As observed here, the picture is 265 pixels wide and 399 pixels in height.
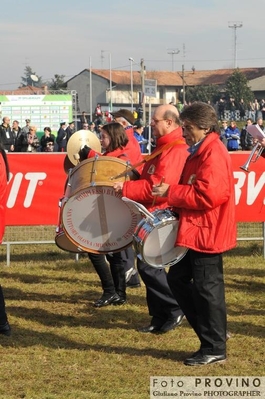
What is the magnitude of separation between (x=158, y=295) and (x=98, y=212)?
1.03 m

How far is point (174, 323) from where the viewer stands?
8.10 meters

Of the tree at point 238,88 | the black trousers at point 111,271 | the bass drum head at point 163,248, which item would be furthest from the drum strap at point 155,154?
the tree at point 238,88

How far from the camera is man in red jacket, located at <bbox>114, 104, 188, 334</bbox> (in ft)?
24.0

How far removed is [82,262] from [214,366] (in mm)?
5452

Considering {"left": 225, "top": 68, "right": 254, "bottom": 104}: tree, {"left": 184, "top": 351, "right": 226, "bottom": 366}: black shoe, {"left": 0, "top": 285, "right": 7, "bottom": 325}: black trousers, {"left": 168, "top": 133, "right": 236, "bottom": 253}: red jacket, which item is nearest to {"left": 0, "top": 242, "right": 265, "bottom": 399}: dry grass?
{"left": 184, "top": 351, "right": 226, "bottom": 366}: black shoe

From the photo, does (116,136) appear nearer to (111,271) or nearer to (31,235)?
(111,271)

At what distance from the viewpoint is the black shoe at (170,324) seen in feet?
26.4

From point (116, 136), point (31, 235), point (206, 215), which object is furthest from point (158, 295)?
point (31, 235)

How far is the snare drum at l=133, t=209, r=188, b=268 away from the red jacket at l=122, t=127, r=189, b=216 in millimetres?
547

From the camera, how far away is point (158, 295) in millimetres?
7984

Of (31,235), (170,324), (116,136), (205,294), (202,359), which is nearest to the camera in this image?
(205,294)

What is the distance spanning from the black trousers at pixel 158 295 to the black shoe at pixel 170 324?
3 cm

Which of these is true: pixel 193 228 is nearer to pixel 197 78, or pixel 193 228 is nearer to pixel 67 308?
pixel 67 308

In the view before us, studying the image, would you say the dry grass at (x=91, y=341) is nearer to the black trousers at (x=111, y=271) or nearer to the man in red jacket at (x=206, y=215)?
the black trousers at (x=111, y=271)
